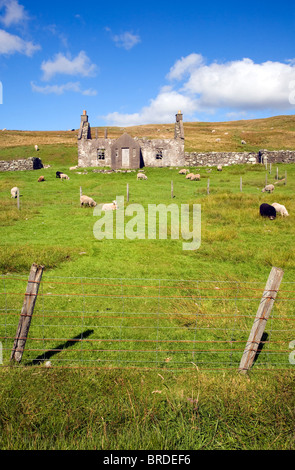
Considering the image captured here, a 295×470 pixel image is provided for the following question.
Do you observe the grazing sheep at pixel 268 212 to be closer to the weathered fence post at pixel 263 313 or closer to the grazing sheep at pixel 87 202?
the grazing sheep at pixel 87 202

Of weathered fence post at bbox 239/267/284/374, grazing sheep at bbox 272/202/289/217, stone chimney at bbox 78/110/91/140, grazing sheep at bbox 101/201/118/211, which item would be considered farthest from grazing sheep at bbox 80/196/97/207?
stone chimney at bbox 78/110/91/140

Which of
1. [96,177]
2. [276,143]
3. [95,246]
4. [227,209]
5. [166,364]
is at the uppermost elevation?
[276,143]

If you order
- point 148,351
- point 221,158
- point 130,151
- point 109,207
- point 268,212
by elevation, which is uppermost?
point 130,151

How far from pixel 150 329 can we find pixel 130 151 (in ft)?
116

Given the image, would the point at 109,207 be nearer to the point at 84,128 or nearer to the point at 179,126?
the point at 179,126

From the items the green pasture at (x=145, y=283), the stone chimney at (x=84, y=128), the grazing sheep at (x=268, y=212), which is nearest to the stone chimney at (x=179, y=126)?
the stone chimney at (x=84, y=128)

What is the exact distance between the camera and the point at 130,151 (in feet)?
132

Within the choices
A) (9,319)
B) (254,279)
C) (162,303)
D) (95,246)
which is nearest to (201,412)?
(162,303)

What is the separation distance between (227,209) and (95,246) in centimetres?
900

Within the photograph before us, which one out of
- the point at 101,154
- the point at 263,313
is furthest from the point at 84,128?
the point at 263,313

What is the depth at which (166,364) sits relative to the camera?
588 centimetres

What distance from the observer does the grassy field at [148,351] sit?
411 centimetres

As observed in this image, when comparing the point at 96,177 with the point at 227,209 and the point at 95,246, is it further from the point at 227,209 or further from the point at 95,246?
the point at 95,246

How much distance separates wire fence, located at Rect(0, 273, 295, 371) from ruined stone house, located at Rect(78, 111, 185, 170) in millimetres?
33147
